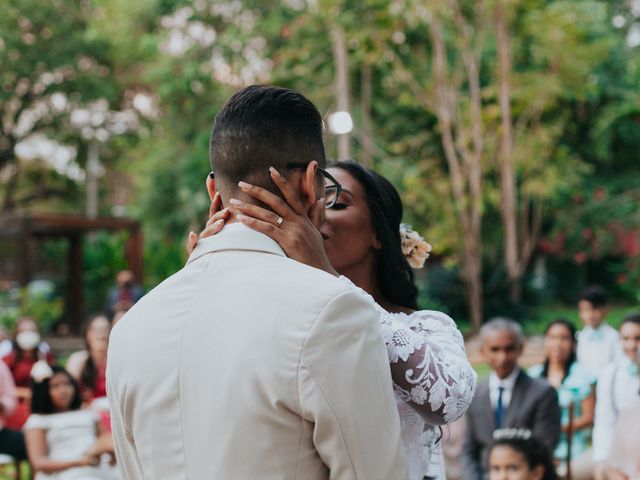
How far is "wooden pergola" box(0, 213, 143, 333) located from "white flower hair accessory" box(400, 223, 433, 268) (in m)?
16.6

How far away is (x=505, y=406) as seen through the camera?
557 cm

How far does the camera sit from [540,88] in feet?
63.2

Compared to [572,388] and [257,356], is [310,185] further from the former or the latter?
[572,388]

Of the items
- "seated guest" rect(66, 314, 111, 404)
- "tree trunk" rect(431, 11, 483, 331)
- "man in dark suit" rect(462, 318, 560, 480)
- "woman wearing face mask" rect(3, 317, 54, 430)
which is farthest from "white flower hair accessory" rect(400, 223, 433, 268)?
"tree trunk" rect(431, 11, 483, 331)

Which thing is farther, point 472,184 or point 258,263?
point 472,184

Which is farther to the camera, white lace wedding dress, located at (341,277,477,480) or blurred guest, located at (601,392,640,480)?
blurred guest, located at (601,392,640,480)

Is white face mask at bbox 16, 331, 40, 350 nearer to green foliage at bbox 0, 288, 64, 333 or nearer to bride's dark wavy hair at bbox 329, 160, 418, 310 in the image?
bride's dark wavy hair at bbox 329, 160, 418, 310

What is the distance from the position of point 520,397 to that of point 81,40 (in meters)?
24.8

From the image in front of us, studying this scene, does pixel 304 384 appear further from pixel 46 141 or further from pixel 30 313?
pixel 46 141

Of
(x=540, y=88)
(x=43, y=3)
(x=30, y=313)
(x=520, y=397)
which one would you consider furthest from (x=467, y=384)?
(x=43, y=3)

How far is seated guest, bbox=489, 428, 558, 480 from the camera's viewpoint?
15.1ft

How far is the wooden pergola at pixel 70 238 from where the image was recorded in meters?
18.3

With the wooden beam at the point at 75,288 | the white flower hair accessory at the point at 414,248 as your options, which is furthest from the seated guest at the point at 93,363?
the wooden beam at the point at 75,288

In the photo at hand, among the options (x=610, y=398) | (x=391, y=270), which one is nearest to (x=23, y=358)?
(x=610, y=398)
